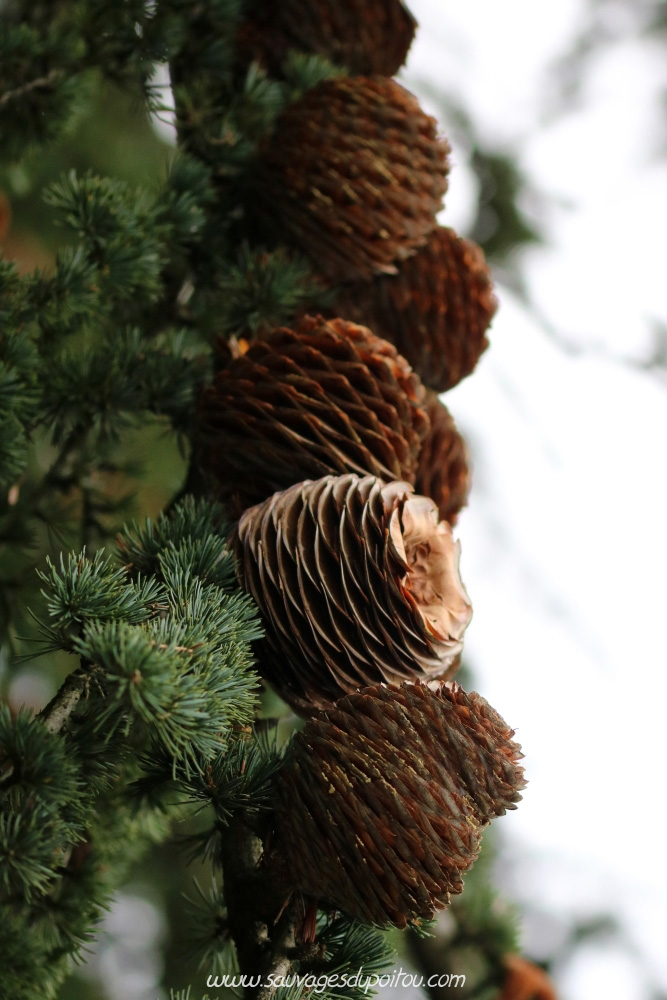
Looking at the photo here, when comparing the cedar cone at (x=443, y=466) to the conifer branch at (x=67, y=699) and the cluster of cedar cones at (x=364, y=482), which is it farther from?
the conifer branch at (x=67, y=699)

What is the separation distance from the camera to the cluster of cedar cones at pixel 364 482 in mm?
399

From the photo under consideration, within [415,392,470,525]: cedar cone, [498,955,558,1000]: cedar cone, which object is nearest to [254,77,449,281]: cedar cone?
[415,392,470,525]: cedar cone

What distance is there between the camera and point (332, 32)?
70 cm

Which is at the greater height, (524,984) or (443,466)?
(443,466)

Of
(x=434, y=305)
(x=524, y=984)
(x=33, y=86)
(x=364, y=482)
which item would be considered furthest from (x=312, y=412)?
(x=524, y=984)

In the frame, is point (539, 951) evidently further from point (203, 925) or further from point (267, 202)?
point (267, 202)

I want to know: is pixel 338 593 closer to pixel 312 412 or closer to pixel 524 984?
pixel 312 412

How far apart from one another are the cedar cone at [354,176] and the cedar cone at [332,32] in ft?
0.32

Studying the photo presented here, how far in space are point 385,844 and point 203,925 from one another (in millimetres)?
183

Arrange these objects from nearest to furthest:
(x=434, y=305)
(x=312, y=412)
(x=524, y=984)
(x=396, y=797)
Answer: (x=396, y=797) < (x=312, y=412) < (x=434, y=305) < (x=524, y=984)

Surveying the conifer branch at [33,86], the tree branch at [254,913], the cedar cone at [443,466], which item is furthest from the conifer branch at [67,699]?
the conifer branch at [33,86]

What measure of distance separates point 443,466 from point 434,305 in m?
0.11

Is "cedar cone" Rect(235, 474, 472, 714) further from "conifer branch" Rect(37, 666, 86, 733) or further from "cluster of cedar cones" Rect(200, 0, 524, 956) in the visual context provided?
"conifer branch" Rect(37, 666, 86, 733)

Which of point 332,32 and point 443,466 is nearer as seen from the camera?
point 443,466
